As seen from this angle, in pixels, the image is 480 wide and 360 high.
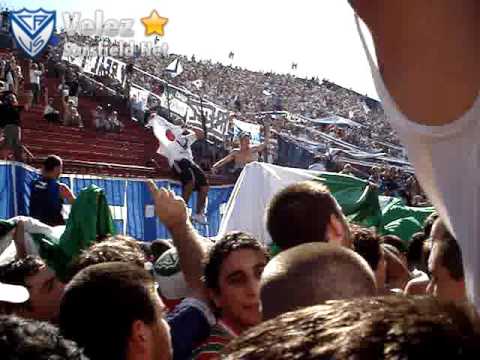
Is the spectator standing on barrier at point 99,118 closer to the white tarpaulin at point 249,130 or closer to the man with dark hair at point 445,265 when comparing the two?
the white tarpaulin at point 249,130

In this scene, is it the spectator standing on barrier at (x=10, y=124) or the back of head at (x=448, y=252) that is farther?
the spectator standing on barrier at (x=10, y=124)

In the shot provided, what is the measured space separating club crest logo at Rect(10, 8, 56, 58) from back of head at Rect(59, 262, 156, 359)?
44.3ft

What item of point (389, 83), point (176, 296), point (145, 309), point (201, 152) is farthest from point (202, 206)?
point (201, 152)

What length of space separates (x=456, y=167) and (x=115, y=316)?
4.04ft

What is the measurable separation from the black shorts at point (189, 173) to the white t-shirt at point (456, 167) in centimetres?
907

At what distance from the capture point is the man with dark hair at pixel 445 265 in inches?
92.9

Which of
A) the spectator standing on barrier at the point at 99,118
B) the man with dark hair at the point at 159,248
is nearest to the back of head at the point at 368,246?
the man with dark hair at the point at 159,248

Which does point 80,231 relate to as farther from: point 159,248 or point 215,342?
point 215,342

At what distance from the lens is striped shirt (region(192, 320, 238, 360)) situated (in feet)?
7.41

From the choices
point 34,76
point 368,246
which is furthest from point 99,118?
point 368,246

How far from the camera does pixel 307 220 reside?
7.20 feet

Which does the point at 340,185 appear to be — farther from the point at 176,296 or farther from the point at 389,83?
the point at 389,83

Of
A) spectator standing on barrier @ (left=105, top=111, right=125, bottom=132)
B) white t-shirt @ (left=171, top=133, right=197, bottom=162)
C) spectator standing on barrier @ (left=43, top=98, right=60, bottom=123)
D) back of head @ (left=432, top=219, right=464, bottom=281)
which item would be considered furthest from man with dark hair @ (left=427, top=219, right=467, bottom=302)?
spectator standing on barrier @ (left=105, top=111, right=125, bottom=132)

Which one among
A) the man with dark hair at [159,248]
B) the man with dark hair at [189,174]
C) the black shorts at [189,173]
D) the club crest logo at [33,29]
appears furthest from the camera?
the club crest logo at [33,29]
